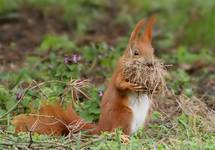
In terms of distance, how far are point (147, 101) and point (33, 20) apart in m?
5.53

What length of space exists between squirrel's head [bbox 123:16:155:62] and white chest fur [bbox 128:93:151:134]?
0.28 meters

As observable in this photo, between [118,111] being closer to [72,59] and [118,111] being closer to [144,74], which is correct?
[144,74]

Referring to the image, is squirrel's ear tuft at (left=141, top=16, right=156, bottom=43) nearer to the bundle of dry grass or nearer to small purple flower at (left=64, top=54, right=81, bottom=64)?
the bundle of dry grass

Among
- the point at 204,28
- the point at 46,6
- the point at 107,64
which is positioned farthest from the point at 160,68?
the point at 46,6

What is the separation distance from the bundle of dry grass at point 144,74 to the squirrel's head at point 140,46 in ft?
0.16

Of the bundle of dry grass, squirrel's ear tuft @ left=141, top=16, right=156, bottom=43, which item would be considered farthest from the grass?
squirrel's ear tuft @ left=141, top=16, right=156, bottom=43

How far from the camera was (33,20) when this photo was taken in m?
11.5

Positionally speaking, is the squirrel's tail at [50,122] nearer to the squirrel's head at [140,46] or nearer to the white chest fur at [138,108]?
the white chest fur at [138,108]

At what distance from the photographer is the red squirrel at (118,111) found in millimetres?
6090

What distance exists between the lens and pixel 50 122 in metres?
6.21

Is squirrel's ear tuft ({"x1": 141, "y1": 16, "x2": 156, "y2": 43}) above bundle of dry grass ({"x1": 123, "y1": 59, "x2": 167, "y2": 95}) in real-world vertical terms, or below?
above

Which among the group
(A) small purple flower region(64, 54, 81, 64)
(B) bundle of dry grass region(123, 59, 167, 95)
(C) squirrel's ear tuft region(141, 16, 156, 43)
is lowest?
(B) bundle of dry grass region(123, 59, 167, 95)

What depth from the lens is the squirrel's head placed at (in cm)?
609

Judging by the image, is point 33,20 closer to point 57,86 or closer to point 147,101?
point 57,86
